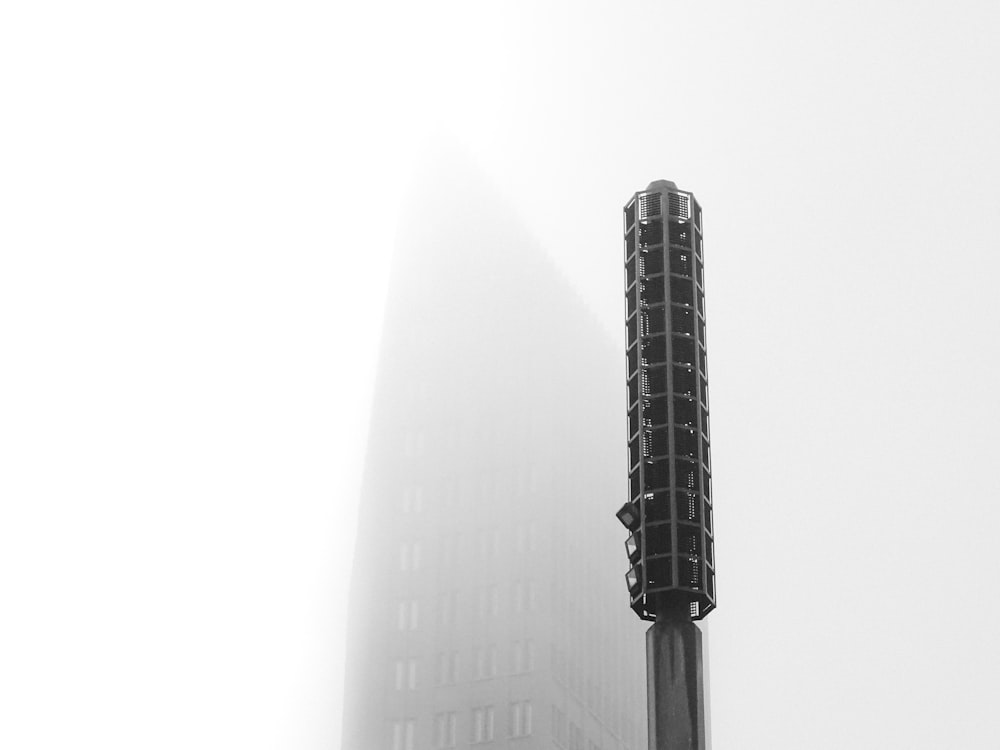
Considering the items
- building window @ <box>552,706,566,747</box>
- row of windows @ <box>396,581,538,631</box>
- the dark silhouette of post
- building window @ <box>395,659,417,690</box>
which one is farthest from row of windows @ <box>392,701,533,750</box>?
the dark silhouette of post

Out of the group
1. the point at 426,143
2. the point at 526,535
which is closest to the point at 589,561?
the point at 526,535

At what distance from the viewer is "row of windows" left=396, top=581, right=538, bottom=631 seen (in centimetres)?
14000

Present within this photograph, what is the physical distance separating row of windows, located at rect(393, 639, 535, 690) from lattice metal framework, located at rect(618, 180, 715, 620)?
92128 mm

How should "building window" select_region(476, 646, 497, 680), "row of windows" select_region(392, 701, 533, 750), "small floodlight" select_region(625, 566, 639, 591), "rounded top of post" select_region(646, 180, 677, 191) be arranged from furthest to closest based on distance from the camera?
"building window" select_region(476, 646, 497, 680) → "row of windows" select_region(392, 701, 533, 750) → "rounded top of post" select_region(646, 180, 677, 191) → "small floodlight" select_region(625, 566, 639, 591)

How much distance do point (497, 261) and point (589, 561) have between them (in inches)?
1387

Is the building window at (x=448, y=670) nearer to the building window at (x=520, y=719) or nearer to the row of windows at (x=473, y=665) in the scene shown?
the row of windows at (x=473, y=665)

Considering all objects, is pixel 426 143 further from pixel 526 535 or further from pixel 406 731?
pixel 406 731

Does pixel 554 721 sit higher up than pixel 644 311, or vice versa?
pixel 554 721

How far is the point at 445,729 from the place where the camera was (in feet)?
450

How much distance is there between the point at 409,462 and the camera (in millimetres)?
154750

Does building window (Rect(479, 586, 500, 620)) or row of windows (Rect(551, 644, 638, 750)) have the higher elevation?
building window (Rect(479, 586, 500, 620))

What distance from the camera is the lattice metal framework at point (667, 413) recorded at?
43.3 meters

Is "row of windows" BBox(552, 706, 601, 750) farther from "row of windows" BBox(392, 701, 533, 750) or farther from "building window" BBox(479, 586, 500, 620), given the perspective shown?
"building window" BBox(479, 586, 500, 620)

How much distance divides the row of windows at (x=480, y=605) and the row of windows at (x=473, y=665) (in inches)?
130
